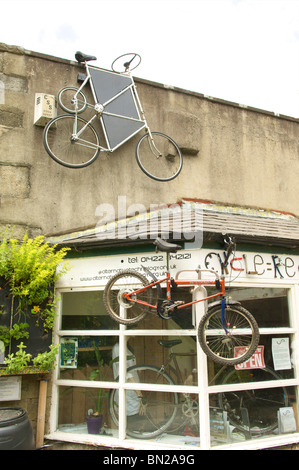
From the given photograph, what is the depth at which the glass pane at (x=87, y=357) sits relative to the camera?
6.32m

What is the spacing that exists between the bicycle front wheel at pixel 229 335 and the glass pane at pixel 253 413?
726mm

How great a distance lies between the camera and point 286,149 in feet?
30.2

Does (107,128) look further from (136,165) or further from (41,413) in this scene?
(41,413)

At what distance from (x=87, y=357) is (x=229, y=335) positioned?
241cm

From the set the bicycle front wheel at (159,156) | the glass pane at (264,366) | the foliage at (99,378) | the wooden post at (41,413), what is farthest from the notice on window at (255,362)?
the bicycle front wheel at (159,156)

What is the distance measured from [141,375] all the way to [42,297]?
197 centimetres

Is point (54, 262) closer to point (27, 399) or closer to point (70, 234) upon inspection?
point (70, 234)

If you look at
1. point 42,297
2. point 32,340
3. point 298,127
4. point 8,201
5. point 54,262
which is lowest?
point 32,340

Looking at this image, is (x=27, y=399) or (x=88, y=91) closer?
(x=27, y=399)

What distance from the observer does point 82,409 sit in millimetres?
6285

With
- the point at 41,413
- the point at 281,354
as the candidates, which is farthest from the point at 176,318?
the point at 41,413

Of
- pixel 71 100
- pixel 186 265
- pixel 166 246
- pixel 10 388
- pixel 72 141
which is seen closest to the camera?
pixel 166 246
